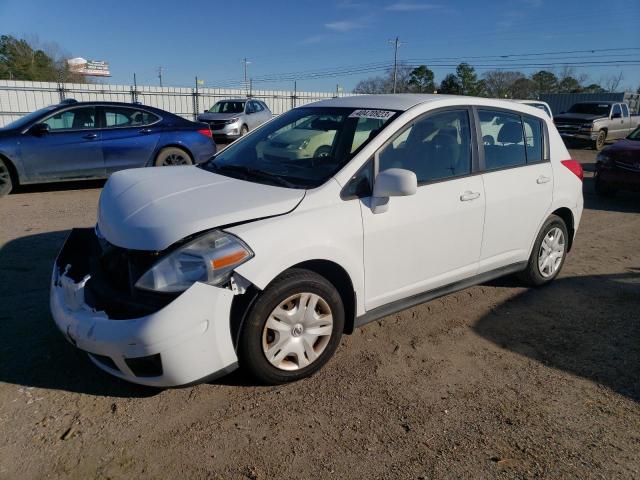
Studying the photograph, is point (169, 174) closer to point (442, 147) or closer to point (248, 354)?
point (248, 354)

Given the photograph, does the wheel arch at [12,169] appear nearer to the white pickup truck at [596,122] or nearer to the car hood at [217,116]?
the car hood at [217,116]

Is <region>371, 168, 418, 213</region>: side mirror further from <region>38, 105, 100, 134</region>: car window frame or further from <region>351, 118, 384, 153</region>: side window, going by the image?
<region>38, 105, 100, 134</region>: car window frame

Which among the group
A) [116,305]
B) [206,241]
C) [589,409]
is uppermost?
[206,241]

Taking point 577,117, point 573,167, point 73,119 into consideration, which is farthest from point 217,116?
point 573,167

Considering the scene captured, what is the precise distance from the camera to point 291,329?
9.91 ft

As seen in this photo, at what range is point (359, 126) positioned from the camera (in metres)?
3.65

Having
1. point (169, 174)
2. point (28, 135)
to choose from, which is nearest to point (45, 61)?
point (28, 135)

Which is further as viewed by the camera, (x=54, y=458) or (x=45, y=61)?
(x=45, y=61)

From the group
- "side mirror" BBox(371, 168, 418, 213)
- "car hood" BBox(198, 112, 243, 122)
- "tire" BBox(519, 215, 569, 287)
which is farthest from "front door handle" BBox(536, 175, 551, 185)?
"car hood" BBox(198, 112, 243, 122)

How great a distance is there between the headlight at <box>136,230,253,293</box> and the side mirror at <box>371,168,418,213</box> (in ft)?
3.19

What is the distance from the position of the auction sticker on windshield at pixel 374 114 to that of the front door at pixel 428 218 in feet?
0.55

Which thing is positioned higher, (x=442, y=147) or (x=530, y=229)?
(x=442, y=147)

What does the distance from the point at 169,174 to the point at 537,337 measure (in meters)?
3.06

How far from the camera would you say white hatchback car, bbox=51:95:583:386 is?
2697 mm
